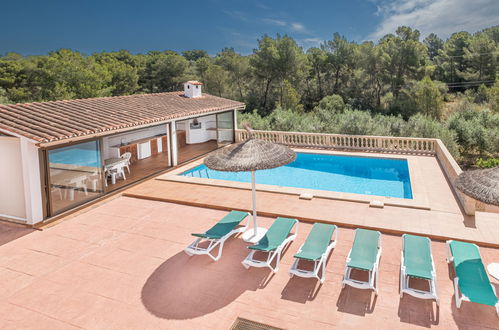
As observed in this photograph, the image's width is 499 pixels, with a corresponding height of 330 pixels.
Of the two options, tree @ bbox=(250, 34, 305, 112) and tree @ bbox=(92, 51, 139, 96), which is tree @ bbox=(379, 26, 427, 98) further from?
tree @ bbox=(92, 51, 139, 96)

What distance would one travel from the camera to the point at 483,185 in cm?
531

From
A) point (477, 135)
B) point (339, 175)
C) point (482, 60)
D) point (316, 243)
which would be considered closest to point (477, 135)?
point (477, 135)

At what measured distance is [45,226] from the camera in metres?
8.58

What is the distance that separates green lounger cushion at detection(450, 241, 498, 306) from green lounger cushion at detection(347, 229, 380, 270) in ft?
4.22

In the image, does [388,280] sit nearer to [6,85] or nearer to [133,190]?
[133,190]

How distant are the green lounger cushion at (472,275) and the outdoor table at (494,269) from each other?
0.41 meters

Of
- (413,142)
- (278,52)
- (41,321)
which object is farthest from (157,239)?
(278,52)

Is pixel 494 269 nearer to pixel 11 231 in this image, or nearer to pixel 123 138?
pixel 11 231

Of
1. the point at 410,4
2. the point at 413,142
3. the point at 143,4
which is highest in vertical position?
the point at 143,4

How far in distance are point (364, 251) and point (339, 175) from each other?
8.45 metres

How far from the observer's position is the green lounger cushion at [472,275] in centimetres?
488

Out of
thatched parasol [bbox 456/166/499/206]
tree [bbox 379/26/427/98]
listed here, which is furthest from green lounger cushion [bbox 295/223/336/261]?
tree [bbox 379/26/427/98]

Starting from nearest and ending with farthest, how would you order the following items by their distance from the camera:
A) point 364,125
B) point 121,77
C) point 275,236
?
point 275,236 → point 364,125 → point 121,77

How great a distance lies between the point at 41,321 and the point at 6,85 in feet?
140
